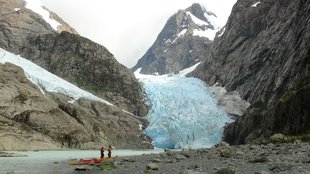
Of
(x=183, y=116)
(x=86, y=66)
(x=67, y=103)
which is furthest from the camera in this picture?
(x=86, y=66)

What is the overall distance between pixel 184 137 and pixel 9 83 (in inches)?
2185

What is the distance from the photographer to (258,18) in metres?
169

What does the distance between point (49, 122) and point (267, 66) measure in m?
70.2

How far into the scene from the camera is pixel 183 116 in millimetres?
145625

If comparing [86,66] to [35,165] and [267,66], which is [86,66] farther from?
[35,165]

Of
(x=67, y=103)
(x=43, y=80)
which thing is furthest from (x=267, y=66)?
(x=43, y=80)

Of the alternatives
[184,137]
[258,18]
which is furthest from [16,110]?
[258,18]

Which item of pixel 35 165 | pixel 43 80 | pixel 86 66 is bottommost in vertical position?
pixel 35 165

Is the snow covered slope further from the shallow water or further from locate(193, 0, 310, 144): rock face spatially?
the shallow water

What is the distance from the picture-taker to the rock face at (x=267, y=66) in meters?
73.4

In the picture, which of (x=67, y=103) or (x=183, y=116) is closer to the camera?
(x=67, y=103)

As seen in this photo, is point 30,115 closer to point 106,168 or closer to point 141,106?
point 141,106

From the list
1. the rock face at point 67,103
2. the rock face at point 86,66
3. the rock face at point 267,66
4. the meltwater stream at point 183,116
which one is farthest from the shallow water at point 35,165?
the rock face at point 86,66

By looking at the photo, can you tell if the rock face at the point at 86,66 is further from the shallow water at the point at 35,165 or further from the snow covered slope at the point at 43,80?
the shallow water at the point at 35,165
